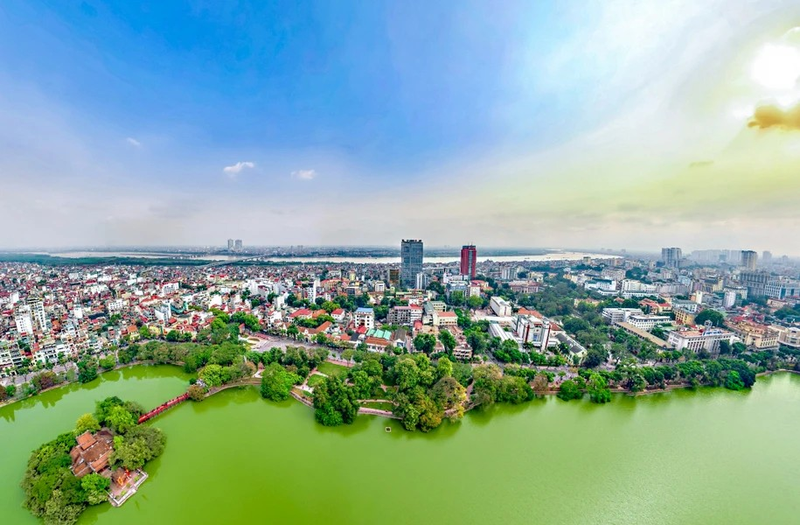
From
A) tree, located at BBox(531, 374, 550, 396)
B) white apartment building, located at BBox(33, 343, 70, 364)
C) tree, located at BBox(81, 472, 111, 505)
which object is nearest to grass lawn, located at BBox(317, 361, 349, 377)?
tree, located at BBox(81, 472, 111, 505)

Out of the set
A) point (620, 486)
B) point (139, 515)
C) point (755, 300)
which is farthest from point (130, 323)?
point (755, 300)

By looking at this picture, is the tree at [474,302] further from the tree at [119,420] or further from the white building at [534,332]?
the tree at [119,420]

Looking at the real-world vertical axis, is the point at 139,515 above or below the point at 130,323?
below

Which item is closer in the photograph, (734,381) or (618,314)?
(734,381)

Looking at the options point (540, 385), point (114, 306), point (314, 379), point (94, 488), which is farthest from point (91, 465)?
point (114, 306)

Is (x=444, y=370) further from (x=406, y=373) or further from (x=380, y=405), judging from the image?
(x=380, y=405)

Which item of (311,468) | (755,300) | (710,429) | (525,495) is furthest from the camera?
(755,300)

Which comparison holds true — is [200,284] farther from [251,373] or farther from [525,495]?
[525,495]
